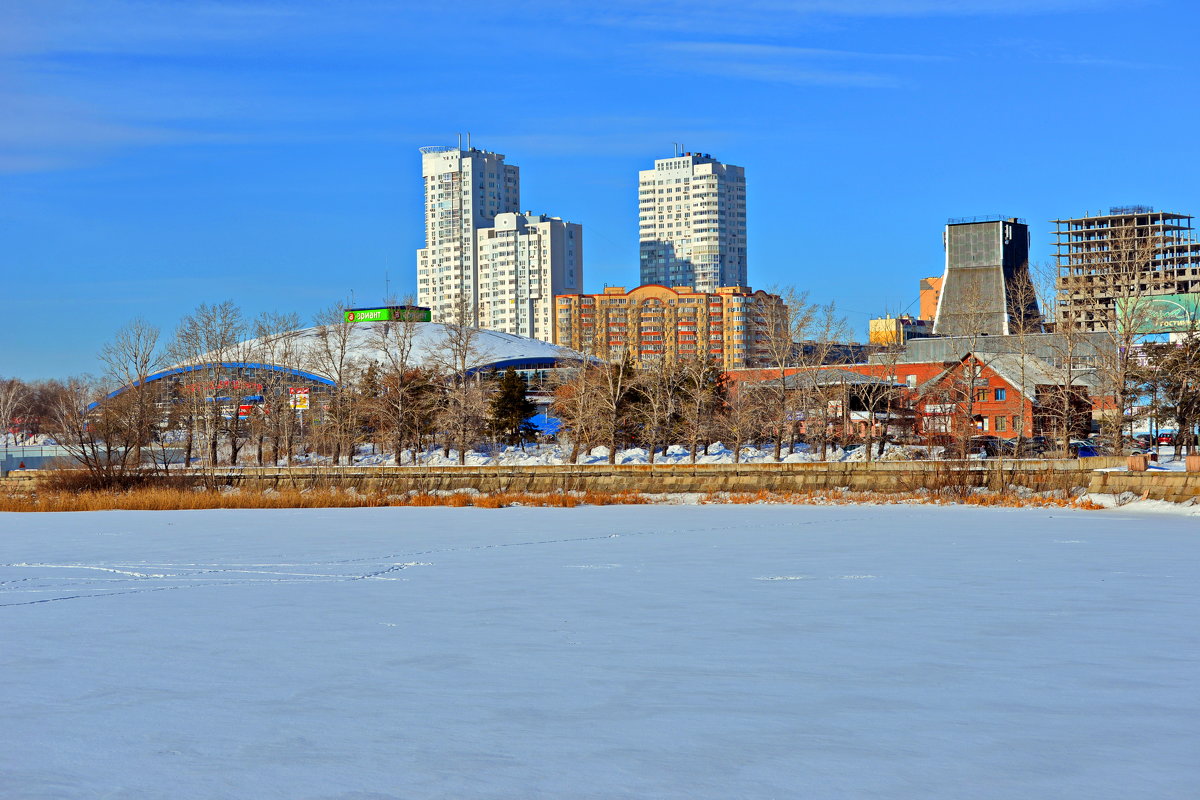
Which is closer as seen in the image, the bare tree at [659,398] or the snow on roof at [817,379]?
the bare tree at [659,398]

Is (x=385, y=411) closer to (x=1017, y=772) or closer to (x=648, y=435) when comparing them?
(x=648, y=435)

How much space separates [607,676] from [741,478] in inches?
1165

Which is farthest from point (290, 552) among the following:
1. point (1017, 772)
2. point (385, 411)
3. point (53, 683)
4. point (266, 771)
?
point (385, 411)

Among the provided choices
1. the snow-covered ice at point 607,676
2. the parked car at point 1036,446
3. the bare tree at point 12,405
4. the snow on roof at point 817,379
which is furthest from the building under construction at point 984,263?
the snow-covered ice at point 607,676

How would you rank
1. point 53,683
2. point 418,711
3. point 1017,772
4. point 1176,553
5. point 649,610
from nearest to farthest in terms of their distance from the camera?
point 1017,772
point 418,711
point 53,683
point 649,610
point 1176,553

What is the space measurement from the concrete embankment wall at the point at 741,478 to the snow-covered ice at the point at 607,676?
14.1 m

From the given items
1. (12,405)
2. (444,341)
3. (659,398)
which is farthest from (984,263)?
(12,405)

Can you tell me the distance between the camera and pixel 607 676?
8.30 m

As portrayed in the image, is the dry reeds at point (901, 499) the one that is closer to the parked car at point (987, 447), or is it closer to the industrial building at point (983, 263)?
the parked car at point (987, 447)

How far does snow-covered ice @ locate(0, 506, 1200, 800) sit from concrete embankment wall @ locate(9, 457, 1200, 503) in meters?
14.1

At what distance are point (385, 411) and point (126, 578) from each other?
4568cm

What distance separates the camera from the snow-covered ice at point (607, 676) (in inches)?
234

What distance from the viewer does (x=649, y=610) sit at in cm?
1149

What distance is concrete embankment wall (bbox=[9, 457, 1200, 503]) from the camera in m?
30.6
